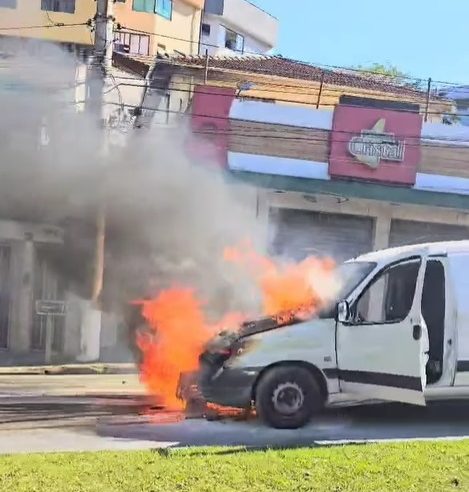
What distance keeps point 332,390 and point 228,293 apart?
12.9ft

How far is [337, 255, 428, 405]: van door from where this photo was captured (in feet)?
23.8

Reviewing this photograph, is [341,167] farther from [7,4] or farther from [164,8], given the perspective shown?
[164,8]

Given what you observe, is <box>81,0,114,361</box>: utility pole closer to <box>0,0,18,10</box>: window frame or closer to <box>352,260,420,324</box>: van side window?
<box>352,260,420,324</box>: van side window

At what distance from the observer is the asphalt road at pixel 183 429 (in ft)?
22.4

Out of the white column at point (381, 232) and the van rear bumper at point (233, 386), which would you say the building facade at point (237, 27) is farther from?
the van rear bumper at point (233, 386)

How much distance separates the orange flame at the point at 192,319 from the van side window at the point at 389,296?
1.64 ft

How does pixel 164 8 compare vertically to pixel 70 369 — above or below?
above

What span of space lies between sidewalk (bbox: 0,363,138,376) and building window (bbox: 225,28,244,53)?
105 ft

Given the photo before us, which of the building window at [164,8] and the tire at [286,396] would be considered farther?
the building window at [164,8]

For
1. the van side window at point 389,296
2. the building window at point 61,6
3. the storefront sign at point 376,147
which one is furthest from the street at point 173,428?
the building window at point 61,6

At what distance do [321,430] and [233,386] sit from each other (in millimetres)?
1000

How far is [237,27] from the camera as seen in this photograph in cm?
4422

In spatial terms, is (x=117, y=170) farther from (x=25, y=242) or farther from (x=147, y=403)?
(x=147, y=403)

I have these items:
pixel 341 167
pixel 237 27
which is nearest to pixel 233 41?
pixel 237 27
